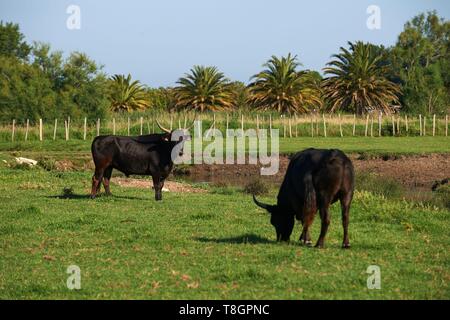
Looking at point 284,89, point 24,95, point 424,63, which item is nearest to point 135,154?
point 24,95

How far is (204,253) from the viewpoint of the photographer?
11.6 m

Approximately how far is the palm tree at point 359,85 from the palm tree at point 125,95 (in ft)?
Result: 56.7

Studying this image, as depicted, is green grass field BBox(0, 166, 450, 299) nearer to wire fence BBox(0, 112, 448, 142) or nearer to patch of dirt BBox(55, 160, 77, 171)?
patch of dirt BBox(55, 160, 77, 171)

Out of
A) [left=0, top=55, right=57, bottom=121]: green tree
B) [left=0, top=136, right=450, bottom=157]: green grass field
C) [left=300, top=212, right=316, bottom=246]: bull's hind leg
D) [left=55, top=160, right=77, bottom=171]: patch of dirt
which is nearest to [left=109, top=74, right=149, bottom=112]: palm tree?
[left=0, top=55, right=57, bottom=121]: green tree

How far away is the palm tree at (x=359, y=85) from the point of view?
6469cm

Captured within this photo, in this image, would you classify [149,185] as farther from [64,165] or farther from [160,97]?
[160,97]

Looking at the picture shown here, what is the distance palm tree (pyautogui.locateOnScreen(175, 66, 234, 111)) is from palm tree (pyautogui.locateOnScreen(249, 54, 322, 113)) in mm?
2517

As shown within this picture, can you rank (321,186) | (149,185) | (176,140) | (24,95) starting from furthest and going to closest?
(24,95)
(149,185)
(176,140)
(321,186)

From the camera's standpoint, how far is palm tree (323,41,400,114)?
6469 cm

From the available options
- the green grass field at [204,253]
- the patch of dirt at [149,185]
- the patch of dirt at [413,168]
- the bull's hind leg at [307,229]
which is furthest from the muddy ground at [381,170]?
the bull's hind leg at [307,229]

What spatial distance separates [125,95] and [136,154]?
51.6 meters

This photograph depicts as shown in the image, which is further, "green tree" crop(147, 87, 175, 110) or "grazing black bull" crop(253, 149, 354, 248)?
"green tree" crop(147, 87, 175, 110)

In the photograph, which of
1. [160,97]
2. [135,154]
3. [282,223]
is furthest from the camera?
[160,97]

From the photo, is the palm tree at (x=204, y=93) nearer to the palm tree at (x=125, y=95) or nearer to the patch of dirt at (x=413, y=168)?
the palm tree at (x=125, y=95)
